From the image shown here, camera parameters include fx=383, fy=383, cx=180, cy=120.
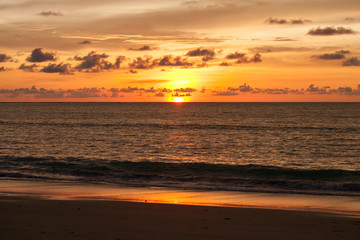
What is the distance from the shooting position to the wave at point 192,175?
72.8 feet

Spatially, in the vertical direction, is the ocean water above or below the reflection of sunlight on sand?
below

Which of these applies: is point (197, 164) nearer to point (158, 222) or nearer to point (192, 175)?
point (192, 175)

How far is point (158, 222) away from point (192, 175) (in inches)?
532

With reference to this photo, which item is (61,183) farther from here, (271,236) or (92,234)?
(271,236)

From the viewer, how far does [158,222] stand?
492 inches

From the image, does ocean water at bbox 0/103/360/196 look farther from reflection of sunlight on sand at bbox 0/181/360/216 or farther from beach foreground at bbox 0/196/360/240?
beach foreground at bbox 0/196/360/240

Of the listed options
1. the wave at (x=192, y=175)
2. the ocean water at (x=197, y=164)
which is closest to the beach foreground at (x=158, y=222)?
the ocean water at (x=197, y=164)

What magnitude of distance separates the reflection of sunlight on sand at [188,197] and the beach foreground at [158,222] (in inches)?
59.3

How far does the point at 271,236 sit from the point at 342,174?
55.2 feet

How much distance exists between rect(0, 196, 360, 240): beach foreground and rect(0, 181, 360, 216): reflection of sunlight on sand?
151cm

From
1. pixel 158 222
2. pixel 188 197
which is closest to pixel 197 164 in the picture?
pixel 188 197

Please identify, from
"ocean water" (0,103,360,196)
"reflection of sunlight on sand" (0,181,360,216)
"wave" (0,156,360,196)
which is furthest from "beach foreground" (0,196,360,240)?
"wave" (0,156,360,196)

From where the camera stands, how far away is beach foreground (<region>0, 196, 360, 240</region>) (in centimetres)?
1104

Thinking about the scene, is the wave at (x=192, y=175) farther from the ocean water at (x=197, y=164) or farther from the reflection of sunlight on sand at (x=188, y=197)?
the reflection of sunlight on sand at (x=188, y=197)
